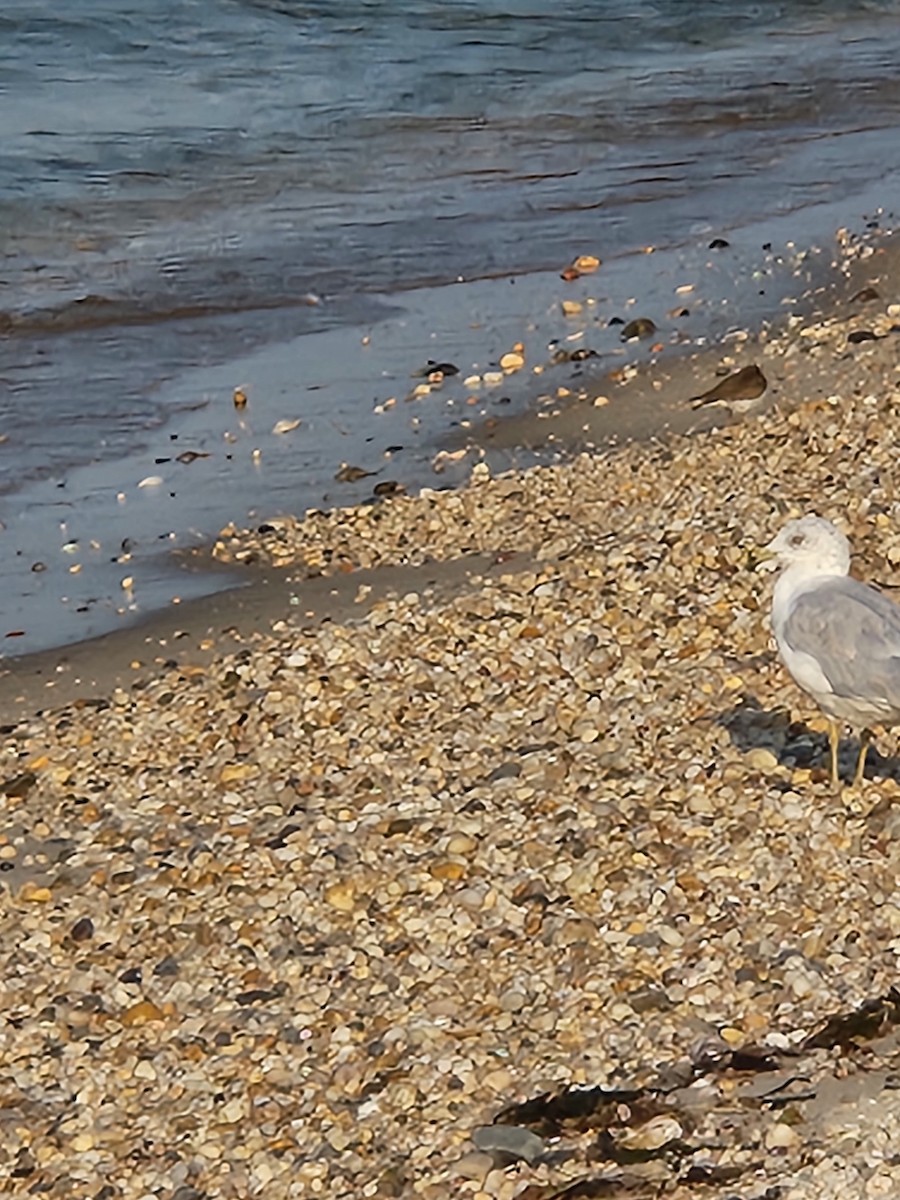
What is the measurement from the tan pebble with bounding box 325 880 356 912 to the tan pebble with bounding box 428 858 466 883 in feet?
0.68

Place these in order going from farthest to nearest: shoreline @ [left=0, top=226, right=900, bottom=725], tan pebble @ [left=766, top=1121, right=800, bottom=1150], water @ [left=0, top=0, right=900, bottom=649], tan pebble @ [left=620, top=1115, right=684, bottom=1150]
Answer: water @ [left=0, top=0, right=900, bottom=649]
shoreline @ [left=0, top=226, right=900, bottom=725]
tan pebble @ [left=620, top=1115, right=684, bottom=1150]
tan pebble @ [left=766, top=1121, right=800, bottom=1150]

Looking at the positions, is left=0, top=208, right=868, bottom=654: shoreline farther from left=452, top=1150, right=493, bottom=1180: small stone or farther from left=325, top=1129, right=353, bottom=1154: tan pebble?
left=452, top=1150, right=493, bottom=1180: small stone

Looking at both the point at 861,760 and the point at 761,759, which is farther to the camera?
the point at 761,759

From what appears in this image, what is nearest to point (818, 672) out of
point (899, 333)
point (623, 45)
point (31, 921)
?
point (31, 921)

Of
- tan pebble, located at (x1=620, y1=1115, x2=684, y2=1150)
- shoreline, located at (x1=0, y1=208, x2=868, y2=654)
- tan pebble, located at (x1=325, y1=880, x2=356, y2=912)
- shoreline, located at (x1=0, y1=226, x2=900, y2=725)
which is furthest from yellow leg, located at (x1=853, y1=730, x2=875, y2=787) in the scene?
shoreline, located at (x1=0, y1=208, x2=868, y2=654)

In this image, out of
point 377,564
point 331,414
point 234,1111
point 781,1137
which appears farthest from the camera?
point 331,414

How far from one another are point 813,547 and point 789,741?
0.59 meters

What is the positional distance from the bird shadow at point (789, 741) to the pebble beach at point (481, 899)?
0.02 metres

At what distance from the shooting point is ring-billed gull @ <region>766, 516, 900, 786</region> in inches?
208

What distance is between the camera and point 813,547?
18.5ft

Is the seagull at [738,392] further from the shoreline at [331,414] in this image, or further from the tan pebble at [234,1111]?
the tan pebble at [234,1111]

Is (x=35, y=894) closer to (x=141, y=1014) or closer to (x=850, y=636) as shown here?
(x=141, y=1014)

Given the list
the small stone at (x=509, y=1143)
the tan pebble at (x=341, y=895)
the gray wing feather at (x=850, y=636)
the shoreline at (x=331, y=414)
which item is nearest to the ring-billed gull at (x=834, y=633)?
the gray wing feather at (x=850, y=636)

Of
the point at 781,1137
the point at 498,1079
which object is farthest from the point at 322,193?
the point at 781,1137
